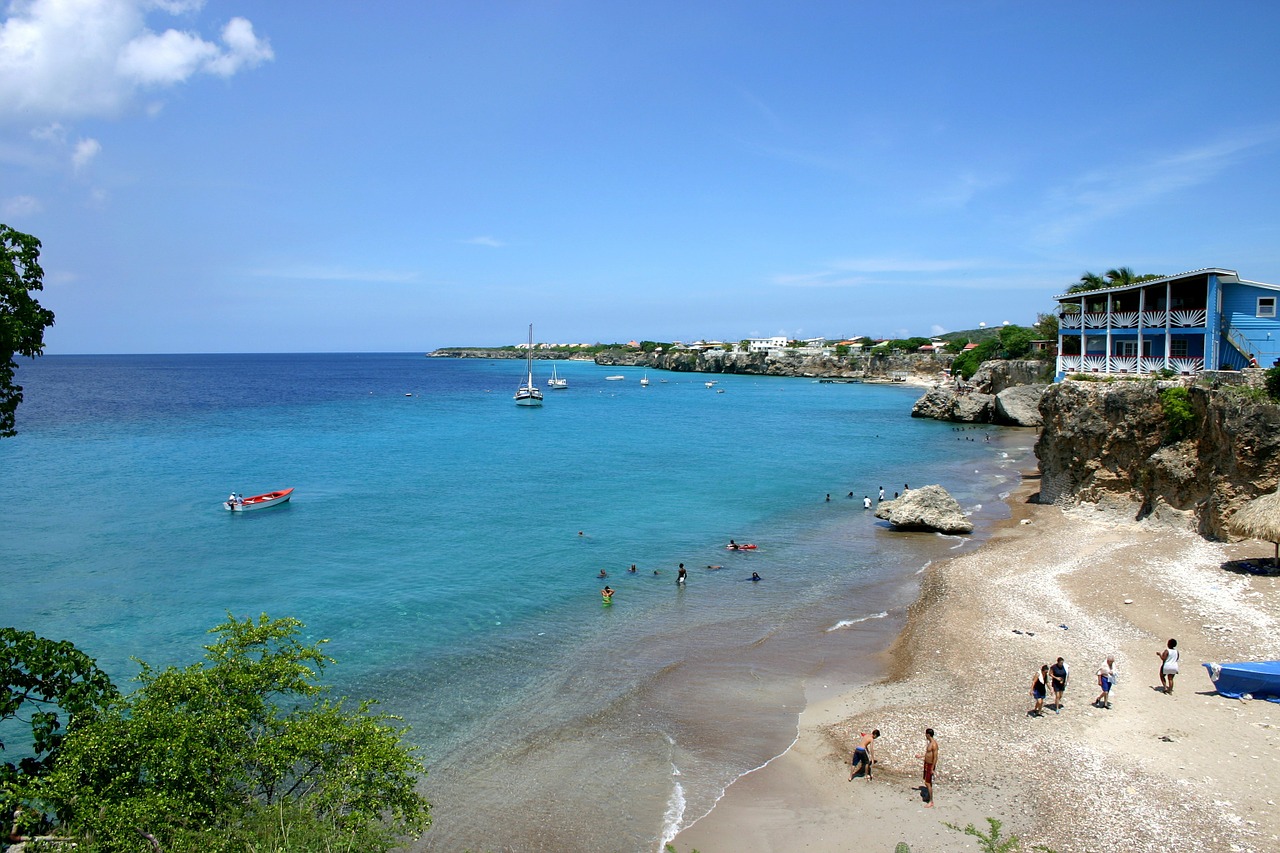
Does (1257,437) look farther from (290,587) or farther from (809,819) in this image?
(290,587)

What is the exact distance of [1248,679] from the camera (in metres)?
17.5

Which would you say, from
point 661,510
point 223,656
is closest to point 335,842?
point 223,656

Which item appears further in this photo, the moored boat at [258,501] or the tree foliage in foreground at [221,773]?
the moored boat at [258,501]

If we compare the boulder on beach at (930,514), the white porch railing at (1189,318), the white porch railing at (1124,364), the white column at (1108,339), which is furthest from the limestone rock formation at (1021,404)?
the boulder on beach at (930,514)

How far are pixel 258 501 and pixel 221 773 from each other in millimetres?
35442

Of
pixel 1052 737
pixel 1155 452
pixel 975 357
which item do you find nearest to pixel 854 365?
pixel 975 357

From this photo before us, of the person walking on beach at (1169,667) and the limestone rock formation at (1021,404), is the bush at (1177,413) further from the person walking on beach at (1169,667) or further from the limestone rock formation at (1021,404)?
the limestone rock formation at (1021,404)

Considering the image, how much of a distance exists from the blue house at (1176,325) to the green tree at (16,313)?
41.5 m

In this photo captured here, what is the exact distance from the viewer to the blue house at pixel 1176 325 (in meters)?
34.3

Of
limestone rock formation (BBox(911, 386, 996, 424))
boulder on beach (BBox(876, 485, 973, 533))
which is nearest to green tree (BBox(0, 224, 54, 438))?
boulder on beach (BBox(876, 485, 973, 533))

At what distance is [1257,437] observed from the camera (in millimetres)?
27578

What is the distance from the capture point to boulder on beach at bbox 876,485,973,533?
3700cm

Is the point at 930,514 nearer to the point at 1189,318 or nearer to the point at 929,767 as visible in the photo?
the point at 1189,318

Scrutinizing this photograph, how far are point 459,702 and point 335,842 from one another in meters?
10.8
